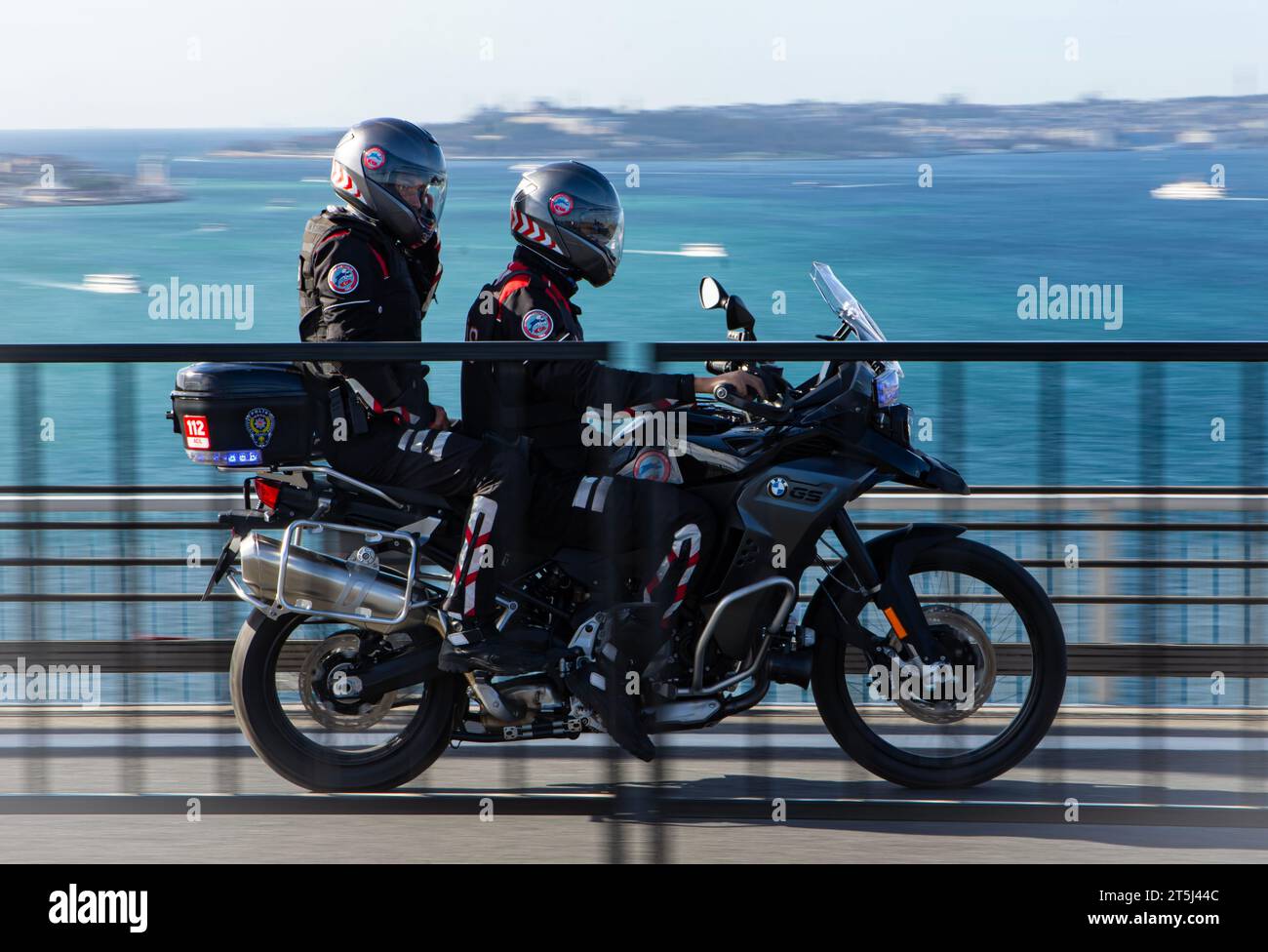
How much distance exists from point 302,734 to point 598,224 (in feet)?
5.56

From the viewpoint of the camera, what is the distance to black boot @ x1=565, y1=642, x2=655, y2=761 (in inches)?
147

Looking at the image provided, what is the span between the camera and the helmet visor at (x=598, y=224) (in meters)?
4.35

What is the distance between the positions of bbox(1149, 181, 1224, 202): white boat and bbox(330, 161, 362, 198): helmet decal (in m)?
63.1

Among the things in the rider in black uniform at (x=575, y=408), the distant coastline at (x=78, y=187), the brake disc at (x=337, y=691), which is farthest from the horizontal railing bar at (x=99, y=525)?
the distant coastline at (x=78, y=187)

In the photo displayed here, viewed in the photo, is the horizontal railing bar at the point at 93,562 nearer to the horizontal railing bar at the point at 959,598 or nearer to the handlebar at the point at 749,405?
the horizontal railing bar at the point at 959,598

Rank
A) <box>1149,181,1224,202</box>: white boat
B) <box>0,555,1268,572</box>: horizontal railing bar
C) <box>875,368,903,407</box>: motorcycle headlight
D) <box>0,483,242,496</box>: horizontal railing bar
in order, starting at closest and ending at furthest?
<box>0,483,242,496</box>: horizontal railing bar < <box>0,555,1268,572</box>: horizontal railing bar < <box>875,368,903,407</box>: motorcycle headlight < <box>1149,181,1224,202</box>: white boat

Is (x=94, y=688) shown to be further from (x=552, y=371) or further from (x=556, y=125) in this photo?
(x=556, y=125)

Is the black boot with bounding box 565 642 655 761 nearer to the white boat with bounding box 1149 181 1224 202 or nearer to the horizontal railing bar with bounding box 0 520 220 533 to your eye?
the horizontal railing bar with bounding box 0 520 220 533

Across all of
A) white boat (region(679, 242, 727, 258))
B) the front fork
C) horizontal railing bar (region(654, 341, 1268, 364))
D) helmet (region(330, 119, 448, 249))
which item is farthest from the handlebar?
white boat (region(679, 242, 727, 258))

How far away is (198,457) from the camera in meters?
3.87

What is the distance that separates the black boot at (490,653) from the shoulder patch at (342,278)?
3.20ft

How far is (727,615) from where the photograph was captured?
13.7 feet

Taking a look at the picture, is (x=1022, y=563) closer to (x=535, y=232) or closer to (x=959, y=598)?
(x=959, y=598)

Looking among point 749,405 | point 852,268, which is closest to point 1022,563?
point 749,405
